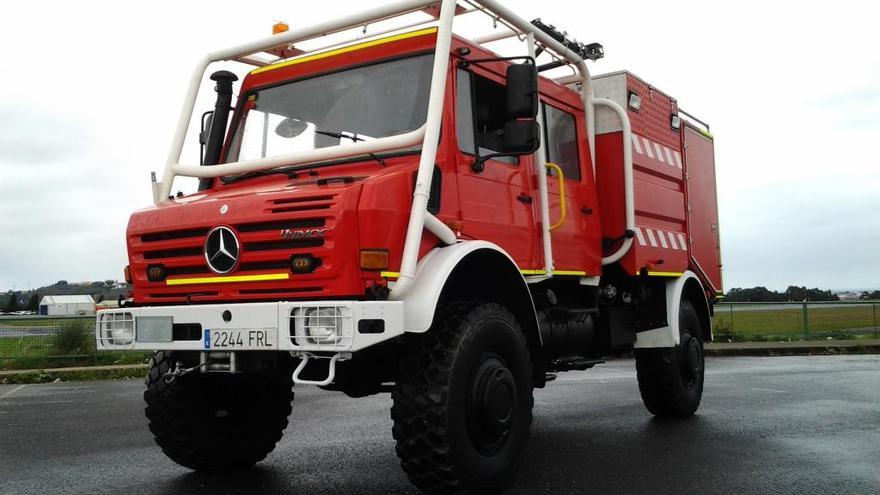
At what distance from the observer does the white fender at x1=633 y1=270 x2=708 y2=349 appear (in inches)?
292

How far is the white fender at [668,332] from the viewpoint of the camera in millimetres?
7418

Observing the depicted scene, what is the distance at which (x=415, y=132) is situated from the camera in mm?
4719

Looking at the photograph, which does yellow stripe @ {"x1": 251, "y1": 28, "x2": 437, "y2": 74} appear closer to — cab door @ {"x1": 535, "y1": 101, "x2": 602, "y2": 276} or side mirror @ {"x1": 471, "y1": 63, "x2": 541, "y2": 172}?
side mirror @ {"x1": 471, "y1": 63, "x2": 541, "y2": 172}

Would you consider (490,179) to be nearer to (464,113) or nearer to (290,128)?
(464,113)

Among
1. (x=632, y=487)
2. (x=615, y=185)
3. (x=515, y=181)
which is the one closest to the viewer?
(x=632, y=487)

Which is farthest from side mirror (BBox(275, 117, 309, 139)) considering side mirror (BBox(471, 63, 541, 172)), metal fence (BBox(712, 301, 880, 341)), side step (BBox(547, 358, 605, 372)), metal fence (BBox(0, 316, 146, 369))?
metal fence (BBox(712, 301, 880, 341))

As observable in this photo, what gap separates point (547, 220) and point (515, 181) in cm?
40

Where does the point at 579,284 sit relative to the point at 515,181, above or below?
below

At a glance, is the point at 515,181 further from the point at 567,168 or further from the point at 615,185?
the point at 615,185

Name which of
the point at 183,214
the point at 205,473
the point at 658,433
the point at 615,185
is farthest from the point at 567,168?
the point at 205,473

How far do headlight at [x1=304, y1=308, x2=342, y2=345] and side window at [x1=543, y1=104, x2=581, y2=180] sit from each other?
262 cm

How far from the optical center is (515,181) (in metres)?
5.52

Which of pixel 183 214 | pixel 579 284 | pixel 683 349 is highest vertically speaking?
pixel 183 214

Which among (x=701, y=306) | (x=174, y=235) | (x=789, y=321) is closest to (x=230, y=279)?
(x=174, y=235)
